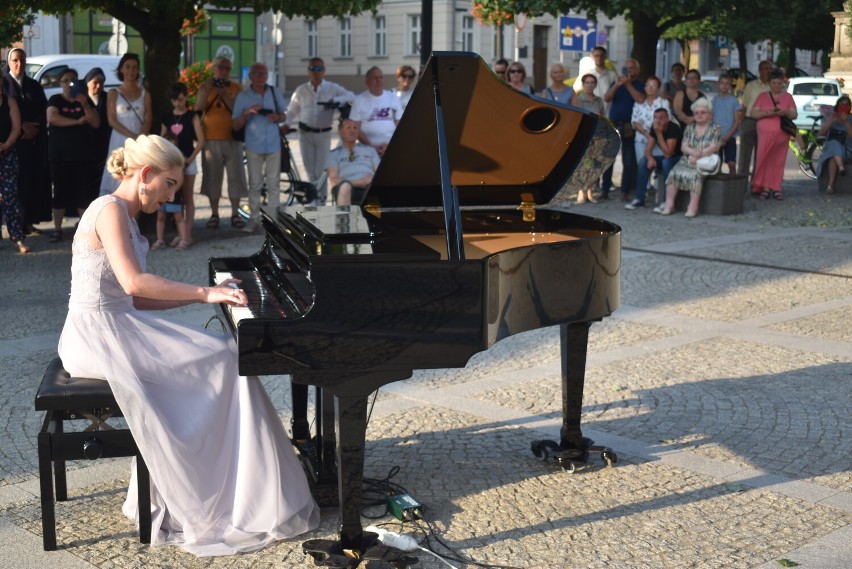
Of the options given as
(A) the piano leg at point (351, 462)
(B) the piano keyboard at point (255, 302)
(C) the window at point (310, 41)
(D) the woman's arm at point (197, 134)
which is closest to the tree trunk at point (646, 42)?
(D) the woman's arm at point (197, 134)

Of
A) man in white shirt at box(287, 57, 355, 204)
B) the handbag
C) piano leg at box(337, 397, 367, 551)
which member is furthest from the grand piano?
the handbag

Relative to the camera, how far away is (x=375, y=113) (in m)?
13.2

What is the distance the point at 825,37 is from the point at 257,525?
4545 centimetres

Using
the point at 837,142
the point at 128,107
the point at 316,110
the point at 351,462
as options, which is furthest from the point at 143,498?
the point at 837,142

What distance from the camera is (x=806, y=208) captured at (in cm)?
1619

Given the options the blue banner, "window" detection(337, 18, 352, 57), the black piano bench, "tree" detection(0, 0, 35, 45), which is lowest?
the black piano bench

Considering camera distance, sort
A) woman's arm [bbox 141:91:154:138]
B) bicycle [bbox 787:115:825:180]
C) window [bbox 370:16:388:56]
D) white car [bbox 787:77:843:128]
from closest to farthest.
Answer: woman's arm [bbox 141:91:154:138] < bicycle [bbox 787:115:825:180] < white car [bbox 787:77:843:128] < window [bbox 370:16:388:56]

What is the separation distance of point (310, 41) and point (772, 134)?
38097 millimetres

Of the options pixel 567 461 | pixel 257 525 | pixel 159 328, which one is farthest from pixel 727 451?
pixel 159 328

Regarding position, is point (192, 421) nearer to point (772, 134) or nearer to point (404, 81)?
point (404, 81)

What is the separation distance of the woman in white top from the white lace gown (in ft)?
→ 24.9

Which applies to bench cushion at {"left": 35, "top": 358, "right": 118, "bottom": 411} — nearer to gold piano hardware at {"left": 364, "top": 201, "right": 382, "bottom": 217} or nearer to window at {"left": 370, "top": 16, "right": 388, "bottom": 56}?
gold piano hardware at {"left": 364, "top": 201, "right": 382, "bottom": 217}

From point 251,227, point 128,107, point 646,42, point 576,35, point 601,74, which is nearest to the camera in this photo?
point 128,107

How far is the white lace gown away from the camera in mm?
4500
